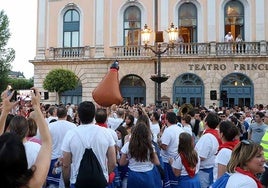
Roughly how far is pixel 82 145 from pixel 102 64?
2290 cm

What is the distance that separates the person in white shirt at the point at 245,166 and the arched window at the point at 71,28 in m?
26.2

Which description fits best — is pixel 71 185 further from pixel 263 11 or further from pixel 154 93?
pixel 263 11

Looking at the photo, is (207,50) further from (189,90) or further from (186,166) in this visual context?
(186,166)

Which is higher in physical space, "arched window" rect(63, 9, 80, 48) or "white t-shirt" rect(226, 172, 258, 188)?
"arched window" rect(63, 9, 80, 48)

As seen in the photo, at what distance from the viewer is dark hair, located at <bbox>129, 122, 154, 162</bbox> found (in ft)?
19.2

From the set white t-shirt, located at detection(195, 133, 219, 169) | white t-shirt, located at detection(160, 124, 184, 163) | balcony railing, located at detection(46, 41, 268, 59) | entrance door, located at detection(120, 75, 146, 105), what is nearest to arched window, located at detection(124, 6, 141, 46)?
balcony railing, located at detection(46, 41, 268, 59)

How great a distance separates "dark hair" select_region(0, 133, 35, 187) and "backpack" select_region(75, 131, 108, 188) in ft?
8.19

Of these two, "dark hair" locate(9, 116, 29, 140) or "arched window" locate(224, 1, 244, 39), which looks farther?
"arched window" locate(224, 1, 244, 39)

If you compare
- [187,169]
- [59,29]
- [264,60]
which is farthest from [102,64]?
[187,169]

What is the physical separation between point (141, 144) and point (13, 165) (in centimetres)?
370

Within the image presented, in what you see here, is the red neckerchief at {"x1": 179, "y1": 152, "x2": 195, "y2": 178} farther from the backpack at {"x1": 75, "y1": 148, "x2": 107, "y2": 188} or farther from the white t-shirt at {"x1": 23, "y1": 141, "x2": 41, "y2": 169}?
the white t-shirt at {"x1": 23, "y1": 141, "x2": 41, "y2": 169}

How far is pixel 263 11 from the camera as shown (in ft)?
86.2

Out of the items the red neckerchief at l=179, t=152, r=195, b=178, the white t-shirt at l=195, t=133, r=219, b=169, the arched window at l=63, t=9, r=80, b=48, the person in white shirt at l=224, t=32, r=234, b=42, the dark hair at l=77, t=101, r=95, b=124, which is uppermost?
the arched window at l=63, t=9, r=80, b=48

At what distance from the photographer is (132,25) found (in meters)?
28.5
